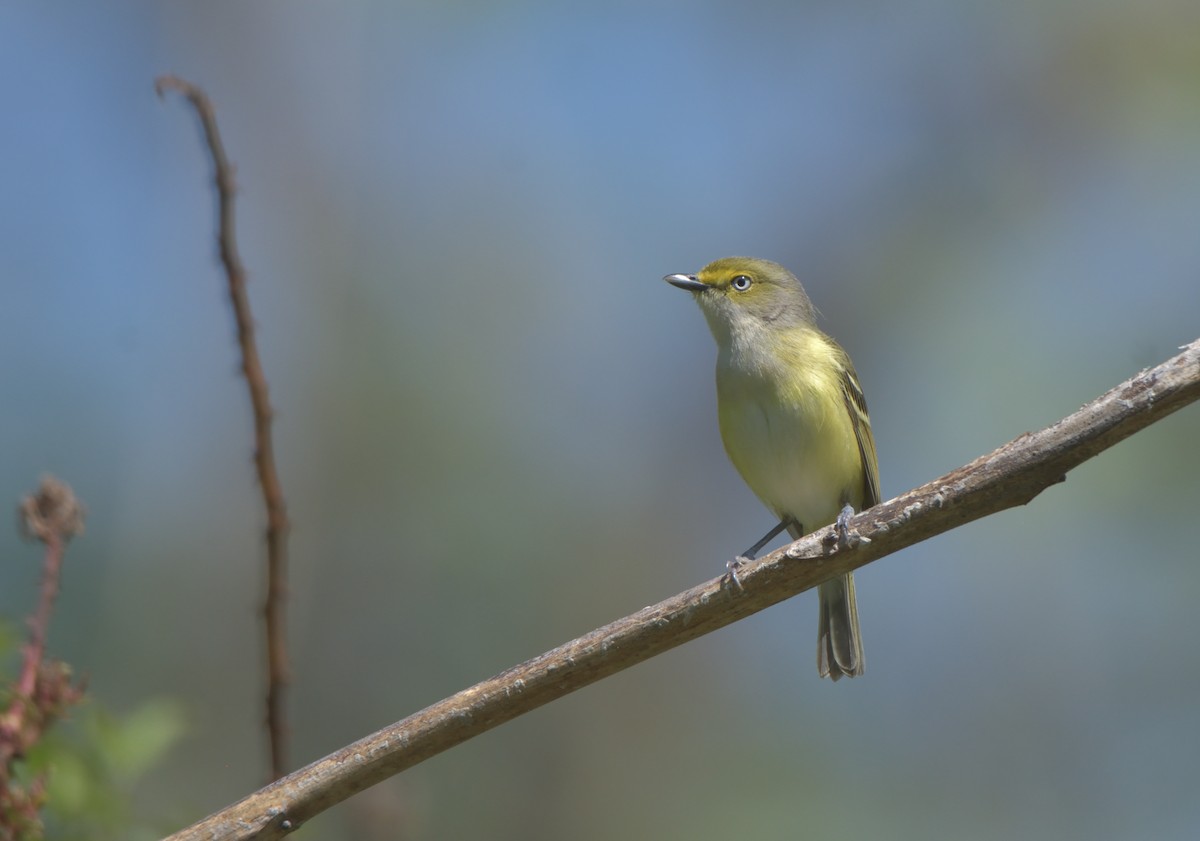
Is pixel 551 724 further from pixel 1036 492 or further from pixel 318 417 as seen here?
pixel 1036 492

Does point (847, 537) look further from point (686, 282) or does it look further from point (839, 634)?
point (686, 282)

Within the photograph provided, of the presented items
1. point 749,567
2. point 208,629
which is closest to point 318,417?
point 208,629

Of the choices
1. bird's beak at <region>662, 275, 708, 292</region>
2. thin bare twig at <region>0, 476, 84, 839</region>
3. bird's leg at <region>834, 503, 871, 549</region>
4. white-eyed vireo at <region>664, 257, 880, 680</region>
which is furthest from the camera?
bird's beak at <region>662, 275, 708, 292</region>

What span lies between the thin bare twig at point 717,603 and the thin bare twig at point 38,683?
37cm

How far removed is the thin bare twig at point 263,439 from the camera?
8.57ft

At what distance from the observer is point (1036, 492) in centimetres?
270

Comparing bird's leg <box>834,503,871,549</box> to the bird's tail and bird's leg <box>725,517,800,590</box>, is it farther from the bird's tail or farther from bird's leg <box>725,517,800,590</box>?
the bird's tail

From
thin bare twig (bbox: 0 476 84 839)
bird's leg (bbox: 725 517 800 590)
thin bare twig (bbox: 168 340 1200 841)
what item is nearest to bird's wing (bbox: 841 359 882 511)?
bird's leg (bbox: 725 517 800 590)

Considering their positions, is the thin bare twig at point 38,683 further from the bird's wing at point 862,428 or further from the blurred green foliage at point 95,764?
the bird's wing at point 862,428

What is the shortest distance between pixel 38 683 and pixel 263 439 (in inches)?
28.2

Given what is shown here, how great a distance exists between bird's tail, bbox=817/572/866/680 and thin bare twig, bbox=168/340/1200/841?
2.51 meters

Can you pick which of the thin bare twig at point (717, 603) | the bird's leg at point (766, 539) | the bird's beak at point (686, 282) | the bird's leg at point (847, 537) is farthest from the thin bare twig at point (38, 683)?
the bird's beak at point (686, 282)

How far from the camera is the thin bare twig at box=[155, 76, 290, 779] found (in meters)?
2.61

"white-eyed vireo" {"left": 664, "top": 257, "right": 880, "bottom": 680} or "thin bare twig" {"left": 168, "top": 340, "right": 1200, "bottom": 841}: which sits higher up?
"white-eyed vireo" {"left": 664, "top": 257, "right": 880, "bottom": 680}
